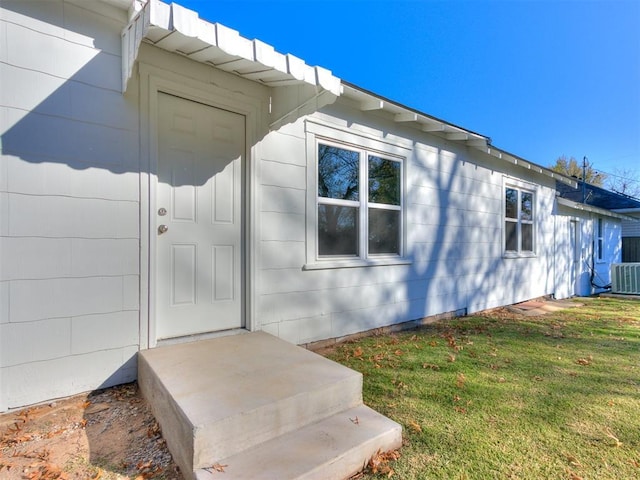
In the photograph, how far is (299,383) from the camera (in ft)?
6.67

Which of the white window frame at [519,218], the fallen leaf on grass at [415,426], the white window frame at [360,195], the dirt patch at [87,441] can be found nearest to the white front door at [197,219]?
the dirt patch at [87,441]

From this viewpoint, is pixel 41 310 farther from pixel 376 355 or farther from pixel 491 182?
pixel 491 182

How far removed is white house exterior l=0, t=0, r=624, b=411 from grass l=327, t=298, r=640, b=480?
0.97 metres

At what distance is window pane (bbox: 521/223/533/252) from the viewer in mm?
7407

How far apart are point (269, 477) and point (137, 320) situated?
68.2 inches

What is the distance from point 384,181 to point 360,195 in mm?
578

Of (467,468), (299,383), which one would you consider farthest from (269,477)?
(467,468)

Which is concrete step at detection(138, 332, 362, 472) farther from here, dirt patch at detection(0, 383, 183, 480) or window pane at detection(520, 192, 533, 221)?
window pane at detection(520, 192, 533, 221)

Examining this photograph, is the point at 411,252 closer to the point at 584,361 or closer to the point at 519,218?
the point at 584,361

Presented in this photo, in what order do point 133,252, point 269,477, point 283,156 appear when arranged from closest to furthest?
1. point 269,477
2. point 133,252
3. point 283,156

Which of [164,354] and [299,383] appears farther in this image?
[164,354]

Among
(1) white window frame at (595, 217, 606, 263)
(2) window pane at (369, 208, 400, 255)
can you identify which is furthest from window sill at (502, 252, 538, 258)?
(1) white window frame at (595, 217, 606, 263)

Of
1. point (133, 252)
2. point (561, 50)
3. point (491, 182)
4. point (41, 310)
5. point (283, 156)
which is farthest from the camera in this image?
point (561, 50)

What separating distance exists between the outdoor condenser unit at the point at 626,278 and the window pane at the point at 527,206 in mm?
4941
